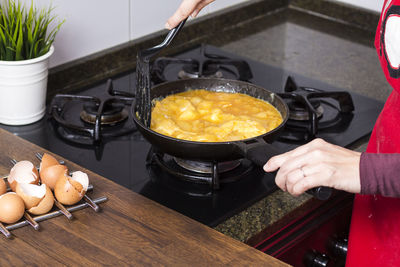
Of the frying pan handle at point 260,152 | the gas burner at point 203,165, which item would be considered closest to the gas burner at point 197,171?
the gas burner at point 203,165

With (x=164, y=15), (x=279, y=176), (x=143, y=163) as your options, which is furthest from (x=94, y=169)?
(x=164, y=15)

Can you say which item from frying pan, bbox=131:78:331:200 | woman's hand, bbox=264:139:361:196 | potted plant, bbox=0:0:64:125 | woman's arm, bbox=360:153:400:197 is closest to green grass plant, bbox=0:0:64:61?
potted plant, bbox=0:0:64:125

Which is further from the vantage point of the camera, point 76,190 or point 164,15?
point 164,15

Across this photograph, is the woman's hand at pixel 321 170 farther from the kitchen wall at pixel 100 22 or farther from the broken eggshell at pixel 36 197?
the kitchen wall at pixel 100 22

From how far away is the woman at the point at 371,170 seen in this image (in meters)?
0.95

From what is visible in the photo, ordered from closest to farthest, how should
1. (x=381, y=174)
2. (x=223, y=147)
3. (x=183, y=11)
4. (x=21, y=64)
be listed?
1. (x=381, y=174)
2. (x=223, y=147)
3. (x=183, y=11)
4. (x=21, y=64)

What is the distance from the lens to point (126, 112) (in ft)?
5.19

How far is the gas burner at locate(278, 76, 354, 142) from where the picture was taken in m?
1.53

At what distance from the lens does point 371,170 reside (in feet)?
3.10

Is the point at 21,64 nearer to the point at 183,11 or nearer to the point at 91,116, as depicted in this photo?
the point at 91,116

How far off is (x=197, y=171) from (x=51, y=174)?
34 centimetres

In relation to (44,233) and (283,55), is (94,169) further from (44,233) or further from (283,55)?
(283,55)

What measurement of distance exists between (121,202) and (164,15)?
3.30 ft

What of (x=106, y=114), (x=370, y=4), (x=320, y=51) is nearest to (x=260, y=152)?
(x=106, y=114)
